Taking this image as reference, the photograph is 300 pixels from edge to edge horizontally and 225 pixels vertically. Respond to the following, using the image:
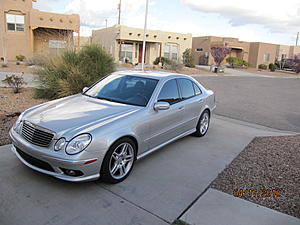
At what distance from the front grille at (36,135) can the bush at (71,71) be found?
5081mm

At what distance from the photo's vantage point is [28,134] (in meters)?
3.59

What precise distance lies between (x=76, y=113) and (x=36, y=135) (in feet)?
2.15

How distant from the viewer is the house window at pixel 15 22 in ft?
98.2

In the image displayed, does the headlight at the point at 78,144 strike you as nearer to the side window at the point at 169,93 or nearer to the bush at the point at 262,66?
the side window at the point at 169,93

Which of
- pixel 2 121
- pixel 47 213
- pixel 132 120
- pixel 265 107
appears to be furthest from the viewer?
pixel 265 107

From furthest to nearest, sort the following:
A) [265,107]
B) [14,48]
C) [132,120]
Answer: [14,48] < [265,107] < [132,120]

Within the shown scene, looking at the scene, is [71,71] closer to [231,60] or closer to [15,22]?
[15,22]

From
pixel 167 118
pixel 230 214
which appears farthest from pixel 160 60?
pixel 230 214

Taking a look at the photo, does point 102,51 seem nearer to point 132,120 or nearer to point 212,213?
point 132,120

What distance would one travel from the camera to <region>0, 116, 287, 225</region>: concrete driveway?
296 centimetres

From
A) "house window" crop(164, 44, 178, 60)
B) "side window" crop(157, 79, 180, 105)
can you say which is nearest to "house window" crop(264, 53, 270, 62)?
"house window" crop(164, 44, 178, 60)

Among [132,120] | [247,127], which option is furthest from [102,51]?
[132,120]

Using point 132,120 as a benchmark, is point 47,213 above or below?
below

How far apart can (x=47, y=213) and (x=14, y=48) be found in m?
32.4
